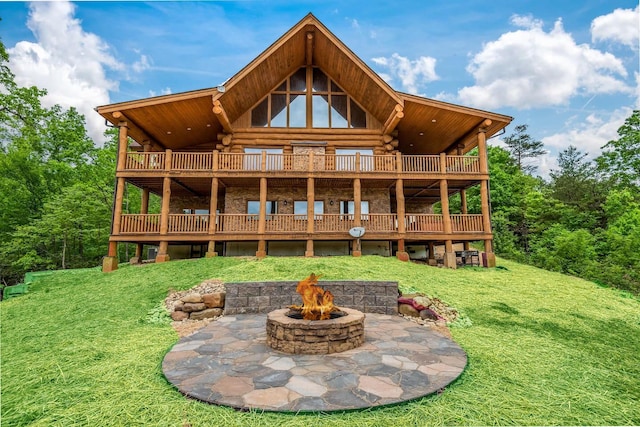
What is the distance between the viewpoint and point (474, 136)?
14.9 m

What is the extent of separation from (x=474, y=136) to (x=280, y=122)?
984 cm

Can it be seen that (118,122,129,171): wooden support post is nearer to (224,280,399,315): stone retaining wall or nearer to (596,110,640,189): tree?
(224,280,399,315): stone retaining wall

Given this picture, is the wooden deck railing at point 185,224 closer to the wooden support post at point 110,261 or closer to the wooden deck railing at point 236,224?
the wooden deck railing at point 236,224

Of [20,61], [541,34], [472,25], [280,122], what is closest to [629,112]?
[541,34]

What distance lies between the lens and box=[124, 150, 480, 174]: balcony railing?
13.1 m

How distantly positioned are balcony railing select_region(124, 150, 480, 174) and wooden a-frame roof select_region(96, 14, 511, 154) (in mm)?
1720

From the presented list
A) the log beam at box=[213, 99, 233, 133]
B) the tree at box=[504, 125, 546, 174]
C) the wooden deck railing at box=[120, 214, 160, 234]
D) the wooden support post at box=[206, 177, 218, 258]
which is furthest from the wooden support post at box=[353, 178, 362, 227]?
the tree at box=[504, 125, 546, 174]

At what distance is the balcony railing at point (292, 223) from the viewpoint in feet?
41.5

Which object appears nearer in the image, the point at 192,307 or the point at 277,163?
the point at 192,307

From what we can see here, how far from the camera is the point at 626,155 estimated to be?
22.3 metres

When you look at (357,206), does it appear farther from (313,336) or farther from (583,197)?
(583,197)

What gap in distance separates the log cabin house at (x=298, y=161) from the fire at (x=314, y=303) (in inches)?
293

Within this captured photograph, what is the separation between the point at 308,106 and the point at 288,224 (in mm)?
6540

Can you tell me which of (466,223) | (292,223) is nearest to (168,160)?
(292,223)
